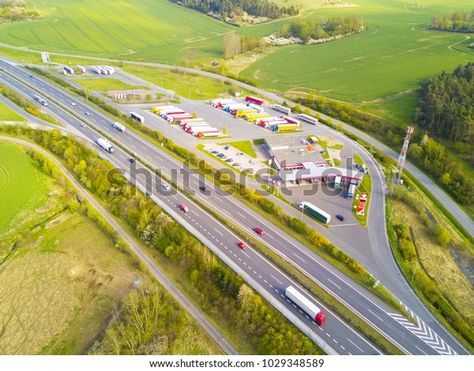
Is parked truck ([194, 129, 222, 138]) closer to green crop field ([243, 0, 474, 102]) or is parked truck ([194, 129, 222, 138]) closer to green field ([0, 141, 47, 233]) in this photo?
green field ([0, 141, 47, 233])

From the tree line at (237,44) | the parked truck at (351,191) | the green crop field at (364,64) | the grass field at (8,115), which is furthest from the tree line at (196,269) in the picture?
the tree line at (237,44)

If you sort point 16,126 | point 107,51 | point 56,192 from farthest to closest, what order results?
point 107,51
point 16,126
point 56,192

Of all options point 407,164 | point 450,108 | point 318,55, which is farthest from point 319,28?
point 407,164

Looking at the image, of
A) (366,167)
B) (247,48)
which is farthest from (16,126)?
(247,48)

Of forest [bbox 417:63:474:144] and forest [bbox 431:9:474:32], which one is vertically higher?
forest [bbox 431:9:474:32]

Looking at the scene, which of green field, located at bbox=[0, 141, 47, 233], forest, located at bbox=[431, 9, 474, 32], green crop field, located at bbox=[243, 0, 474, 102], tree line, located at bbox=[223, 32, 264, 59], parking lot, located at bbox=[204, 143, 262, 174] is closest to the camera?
green field, located at bbox=[0, 141, 47, 233]

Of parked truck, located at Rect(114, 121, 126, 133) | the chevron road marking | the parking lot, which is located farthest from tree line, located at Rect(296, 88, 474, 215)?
parked truck, located at Rect(114, 121, 126, 133)

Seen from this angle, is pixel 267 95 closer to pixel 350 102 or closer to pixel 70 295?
pixel 350 102

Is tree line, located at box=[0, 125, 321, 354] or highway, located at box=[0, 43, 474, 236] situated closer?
tree line, located at box=[0, 125, 321, 354]
